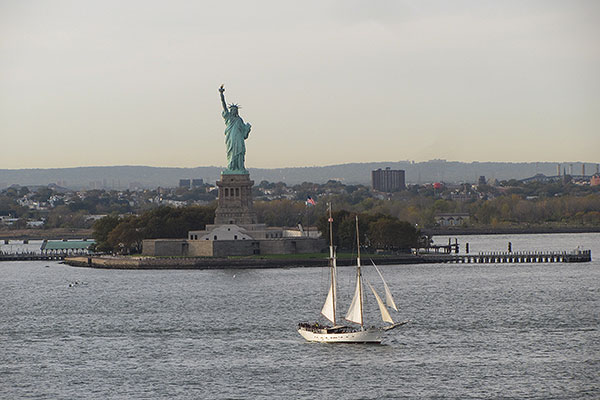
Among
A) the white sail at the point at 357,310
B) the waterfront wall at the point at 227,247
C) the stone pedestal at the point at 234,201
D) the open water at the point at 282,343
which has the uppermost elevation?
the stone pedestal at the point at 234,201

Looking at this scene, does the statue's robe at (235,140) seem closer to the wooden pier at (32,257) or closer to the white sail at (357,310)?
the wooden pier at (32,257)

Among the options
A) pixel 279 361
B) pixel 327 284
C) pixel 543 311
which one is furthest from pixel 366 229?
pixel 279 361

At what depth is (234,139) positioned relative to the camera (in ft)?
397

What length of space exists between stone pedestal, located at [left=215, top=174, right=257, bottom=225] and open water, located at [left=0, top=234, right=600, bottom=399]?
22757 millimetres

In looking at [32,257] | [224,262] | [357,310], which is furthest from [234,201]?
[357,310]

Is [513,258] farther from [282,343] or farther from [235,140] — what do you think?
[282,343]

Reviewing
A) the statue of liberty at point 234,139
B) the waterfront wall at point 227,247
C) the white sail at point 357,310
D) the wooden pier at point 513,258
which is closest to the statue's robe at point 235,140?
the statue of liberty at point 234,139

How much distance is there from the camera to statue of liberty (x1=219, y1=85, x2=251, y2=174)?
121 m

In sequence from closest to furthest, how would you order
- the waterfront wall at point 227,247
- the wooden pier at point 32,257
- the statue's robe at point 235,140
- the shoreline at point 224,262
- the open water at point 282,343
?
the open water at point 282,343 < the shoreline at point 224,262 < the waterfront wall at point 227,247 < the statue's robe at point 235,140 < the wooden pier at point 32,257

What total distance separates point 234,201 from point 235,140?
5480mm

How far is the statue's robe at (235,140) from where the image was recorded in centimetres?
12100

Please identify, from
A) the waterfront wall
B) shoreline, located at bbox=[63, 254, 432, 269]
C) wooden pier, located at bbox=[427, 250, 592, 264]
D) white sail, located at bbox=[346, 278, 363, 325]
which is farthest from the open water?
wooden pier, located at bbox=[427, 250, 592, 264]

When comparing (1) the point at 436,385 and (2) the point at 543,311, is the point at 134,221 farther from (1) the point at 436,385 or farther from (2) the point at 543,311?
(1) the point at 436,385

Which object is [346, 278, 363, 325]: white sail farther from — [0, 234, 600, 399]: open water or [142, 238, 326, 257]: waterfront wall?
[142, 238, 326, 257]: waterfront wall
